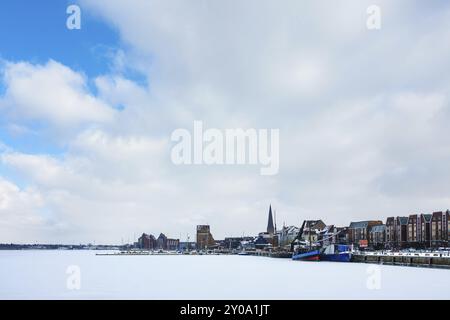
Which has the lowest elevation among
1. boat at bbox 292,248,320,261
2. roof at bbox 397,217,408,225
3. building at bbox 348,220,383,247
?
boat at bbox 292,248,320,261

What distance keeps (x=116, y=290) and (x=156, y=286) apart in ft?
18.8

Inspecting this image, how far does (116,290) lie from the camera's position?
49.1m

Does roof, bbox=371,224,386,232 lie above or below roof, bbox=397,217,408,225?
below

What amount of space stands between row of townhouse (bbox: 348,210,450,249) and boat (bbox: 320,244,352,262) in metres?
36.3


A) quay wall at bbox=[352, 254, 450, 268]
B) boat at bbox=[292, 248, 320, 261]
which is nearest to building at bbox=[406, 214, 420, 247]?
boat at bbox=[292, 248, 320, 261]

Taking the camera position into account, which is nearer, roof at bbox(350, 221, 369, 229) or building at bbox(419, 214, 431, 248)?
building at bbox(419, 214, 431, 248)

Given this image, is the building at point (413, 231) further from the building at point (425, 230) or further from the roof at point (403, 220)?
the roof at point (403, 220)

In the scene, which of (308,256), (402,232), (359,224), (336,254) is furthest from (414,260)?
(359,224)

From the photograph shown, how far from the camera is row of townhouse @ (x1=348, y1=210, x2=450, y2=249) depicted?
152000 millimetres

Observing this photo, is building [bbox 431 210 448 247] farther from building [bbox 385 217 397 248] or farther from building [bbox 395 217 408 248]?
building [bbox 385 217 397 248]

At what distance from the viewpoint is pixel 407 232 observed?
16688cm

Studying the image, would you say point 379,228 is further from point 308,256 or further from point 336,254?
point 336,254
